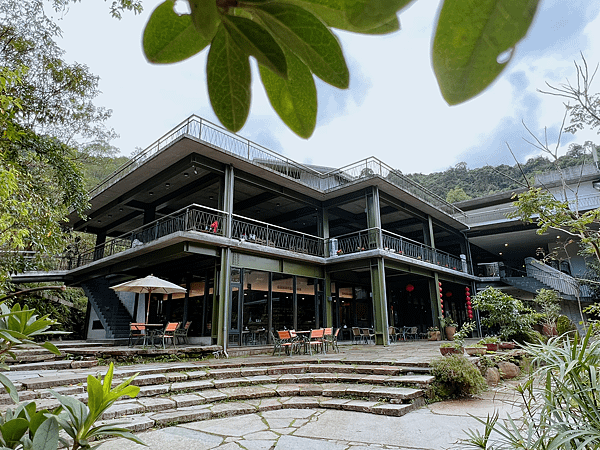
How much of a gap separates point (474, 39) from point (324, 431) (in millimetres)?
3735

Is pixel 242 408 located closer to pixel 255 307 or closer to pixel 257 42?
pixel 257 42

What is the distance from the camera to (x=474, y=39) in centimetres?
19

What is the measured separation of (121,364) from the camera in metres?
6.42

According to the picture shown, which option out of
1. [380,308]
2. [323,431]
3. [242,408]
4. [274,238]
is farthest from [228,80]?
[380,308]

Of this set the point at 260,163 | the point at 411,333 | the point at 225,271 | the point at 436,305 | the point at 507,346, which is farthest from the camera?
the point at 411,333

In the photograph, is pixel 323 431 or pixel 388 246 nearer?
pixel 323 431

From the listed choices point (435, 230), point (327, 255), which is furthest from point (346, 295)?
point (435, 230)

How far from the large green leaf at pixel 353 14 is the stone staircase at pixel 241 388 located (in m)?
3.95

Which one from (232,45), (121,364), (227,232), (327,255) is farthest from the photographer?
(327,255)

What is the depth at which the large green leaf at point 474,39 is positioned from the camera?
0.18 metres

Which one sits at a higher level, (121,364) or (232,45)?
(232,45)

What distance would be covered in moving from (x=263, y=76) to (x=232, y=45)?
0.17ft

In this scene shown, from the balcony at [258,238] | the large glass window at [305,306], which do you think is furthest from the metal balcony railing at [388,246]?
the large glass window at [305,306]

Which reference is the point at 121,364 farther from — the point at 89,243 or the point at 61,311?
the point at 89,243
